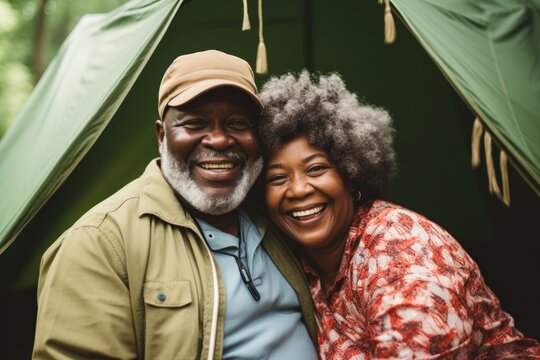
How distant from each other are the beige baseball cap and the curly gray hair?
0.13 m

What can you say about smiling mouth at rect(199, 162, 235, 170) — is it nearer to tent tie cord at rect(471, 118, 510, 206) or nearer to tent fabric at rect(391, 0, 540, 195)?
tent fabric at rect(391, 0, 540, 195)

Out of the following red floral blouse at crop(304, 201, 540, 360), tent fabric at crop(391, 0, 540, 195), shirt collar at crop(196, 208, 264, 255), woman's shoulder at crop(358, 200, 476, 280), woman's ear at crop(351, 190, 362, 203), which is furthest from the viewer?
woman's ear at crop(351, 190, 362, 203)

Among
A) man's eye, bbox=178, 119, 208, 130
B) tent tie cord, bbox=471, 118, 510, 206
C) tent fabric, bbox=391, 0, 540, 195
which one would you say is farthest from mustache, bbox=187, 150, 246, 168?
tent tie cord, bbox=471, 118, 510, 206

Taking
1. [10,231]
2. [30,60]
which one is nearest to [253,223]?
[10,231]

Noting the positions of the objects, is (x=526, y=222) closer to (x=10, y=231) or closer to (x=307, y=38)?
(x=307, y=38)

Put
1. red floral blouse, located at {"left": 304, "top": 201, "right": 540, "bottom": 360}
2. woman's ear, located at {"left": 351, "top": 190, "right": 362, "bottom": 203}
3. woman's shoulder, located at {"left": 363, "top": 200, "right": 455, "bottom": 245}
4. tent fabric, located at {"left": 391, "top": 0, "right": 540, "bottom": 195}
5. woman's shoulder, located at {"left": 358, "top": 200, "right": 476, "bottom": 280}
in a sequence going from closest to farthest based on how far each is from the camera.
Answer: red floral blouse, located at {"left": 304, "top": 201, "right": 540, "bottom": 360}
woman's shoulder, located at {"left": 358, "top": 200, "right": 476, "bottom": 280}
woman's shoulder, located at {"left": 363, "top": 200, "right": 455, "bottom": 245}
tent fabric, located at {"left": 391, "top": 0, "right": 540, "bottom": 195}
woman's ear, located at {"left": 351, "top": 190, "right": 362, "bottom": 203}

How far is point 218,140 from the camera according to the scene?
6.75 feet

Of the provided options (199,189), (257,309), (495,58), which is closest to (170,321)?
(257,309)

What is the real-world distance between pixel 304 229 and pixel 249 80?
2.53 ft

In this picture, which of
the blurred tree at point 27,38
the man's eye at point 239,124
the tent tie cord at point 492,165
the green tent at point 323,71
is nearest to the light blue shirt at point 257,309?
the man's eye at point 239,124

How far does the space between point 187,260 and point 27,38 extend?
39.2 feet

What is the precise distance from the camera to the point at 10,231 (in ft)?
6.87

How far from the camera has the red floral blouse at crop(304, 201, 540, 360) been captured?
1.50 meters

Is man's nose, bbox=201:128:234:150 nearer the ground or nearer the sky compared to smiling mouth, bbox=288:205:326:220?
nearer the sky
